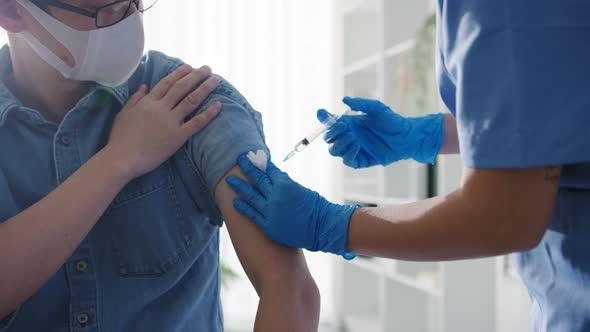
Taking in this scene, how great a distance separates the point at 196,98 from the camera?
3.42 feet

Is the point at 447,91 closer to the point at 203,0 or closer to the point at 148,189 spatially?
the point at 148,189

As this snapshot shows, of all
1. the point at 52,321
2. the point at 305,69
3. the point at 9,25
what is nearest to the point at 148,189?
the point at 52,321

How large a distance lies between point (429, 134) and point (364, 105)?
17cm

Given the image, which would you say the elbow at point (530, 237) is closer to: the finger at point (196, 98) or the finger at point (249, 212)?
the finger at point (249, 212)

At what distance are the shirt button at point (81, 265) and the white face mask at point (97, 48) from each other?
1.13 feet

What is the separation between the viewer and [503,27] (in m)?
0.72

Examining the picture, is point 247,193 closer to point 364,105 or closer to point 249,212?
point 249,212

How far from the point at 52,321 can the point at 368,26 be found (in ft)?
11.1

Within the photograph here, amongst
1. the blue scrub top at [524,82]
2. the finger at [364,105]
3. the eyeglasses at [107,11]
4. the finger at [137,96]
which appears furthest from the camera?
the finger at [364,105]

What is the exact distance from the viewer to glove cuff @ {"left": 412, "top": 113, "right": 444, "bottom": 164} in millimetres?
1315

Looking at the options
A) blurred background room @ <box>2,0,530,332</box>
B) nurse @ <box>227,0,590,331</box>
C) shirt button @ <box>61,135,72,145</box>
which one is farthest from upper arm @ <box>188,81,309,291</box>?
blurred background room @ <box>2,0,530,332</box>

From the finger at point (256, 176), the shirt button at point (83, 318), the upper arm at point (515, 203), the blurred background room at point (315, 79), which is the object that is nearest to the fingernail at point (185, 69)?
the finger at point (256, 176)

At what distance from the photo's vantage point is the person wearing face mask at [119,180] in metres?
0.91

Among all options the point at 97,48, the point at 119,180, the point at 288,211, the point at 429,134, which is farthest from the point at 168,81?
the point at 429,134
